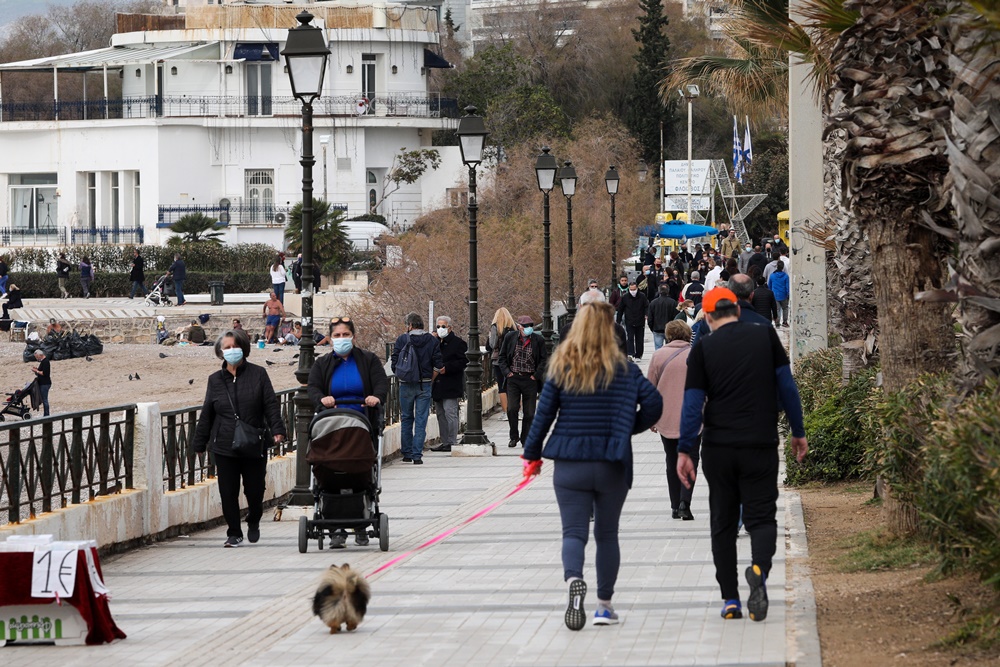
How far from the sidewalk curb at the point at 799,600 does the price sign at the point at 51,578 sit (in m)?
3.81

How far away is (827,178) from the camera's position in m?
18.1

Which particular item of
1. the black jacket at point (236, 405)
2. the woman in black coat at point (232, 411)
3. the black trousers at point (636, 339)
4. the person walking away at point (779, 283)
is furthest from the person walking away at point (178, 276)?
the black jacket at point (236, 405)

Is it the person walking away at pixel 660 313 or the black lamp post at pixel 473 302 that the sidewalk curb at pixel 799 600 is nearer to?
the black lamp post at pixel 473 302

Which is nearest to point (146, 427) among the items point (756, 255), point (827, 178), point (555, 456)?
point (555, 456)

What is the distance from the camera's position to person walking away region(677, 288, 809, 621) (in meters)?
8.33

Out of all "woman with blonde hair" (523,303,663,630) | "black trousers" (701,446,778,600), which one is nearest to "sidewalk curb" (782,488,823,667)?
"black trousers" (701,446,778,600)

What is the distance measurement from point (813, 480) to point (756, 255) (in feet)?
64.7

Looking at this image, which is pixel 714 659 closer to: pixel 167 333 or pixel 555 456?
pixel 555 456

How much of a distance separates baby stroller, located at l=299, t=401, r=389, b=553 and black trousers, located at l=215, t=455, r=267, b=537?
0.63 metres

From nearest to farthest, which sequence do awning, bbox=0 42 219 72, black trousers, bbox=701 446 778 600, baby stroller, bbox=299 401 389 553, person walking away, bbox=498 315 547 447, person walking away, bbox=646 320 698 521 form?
black trousers, bbox=701 446 778 600, baby stroller, bbox=299 401 389 553, person walking away, bbox=646 320 698 521, person walking away, bbox=498 315 547 447, awning, bbox=0 42 219 72

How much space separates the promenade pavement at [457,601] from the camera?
798 centimetres

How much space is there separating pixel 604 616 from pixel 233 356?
4.89 m

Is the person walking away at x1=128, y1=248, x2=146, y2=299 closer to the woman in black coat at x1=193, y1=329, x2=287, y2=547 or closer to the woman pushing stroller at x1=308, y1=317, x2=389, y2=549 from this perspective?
the woman in black coat at x1=193, y1=329, x2=287, y2=547

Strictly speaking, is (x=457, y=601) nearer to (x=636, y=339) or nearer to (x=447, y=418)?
(x=447, y=418)
